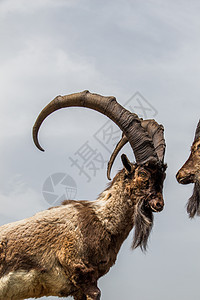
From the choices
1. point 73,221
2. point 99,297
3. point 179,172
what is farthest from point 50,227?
point 179,172

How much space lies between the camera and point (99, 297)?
7598 millimetres

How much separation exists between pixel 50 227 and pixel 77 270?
36.0 inches

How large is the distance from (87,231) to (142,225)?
96cm

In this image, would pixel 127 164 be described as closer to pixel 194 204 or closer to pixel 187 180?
pixel 187 180

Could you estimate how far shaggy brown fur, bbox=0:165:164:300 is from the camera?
7.68 meters

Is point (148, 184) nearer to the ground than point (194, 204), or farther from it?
farther from it

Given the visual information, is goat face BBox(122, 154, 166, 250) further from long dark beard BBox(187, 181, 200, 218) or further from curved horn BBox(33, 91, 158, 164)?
long dark beard BBox(187, 181, 200, 218)

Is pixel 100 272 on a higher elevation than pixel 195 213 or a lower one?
lower

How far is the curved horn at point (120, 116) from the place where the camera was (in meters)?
7.99

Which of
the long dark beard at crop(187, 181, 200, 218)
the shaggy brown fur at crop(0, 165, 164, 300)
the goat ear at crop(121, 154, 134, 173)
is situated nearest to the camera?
the shaggy brown fur at crop(0, 165, 164, 300)

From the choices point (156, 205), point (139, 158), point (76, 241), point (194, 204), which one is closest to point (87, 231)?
point (76, 241)

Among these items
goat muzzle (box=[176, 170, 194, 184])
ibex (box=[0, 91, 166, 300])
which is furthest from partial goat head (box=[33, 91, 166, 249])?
goat muzzle (box=[176, 170, 194, 184])

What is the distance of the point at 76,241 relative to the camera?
306 inches

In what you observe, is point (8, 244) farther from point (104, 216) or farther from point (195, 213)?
point (195, 213)
